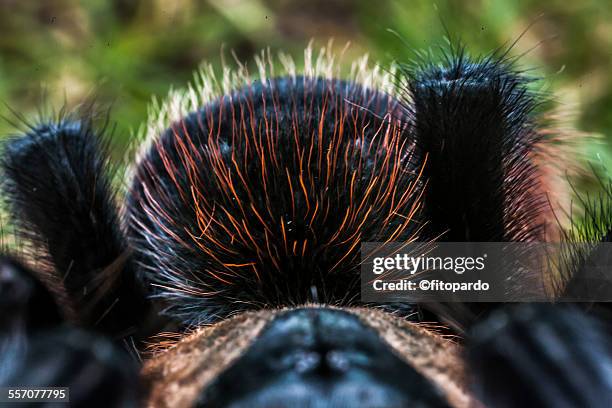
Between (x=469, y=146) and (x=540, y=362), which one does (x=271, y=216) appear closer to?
(x=469, y=146)

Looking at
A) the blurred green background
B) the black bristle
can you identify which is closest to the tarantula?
the black bristle

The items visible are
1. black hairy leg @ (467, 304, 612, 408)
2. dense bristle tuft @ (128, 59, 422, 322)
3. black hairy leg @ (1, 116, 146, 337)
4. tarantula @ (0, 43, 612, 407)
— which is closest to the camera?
black hairy leg @ (467, 304, 612, 408)

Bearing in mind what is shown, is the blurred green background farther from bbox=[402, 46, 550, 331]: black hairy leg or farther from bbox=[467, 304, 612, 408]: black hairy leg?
bbox=[467, 304, 612, 408]: black hairy leg

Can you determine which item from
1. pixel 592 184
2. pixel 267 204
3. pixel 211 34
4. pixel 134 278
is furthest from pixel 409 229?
pixel 211 34

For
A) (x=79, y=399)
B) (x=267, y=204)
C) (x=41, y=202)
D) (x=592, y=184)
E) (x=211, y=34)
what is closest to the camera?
(x=79, y=399)

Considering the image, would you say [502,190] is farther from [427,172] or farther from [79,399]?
[79,399]

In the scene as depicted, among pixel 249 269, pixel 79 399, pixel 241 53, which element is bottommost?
pixel 79 399
